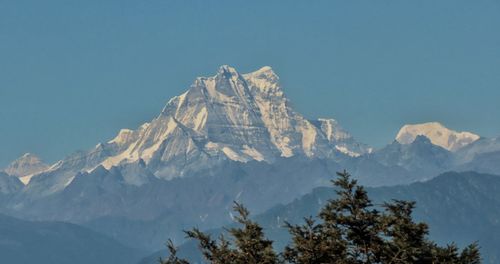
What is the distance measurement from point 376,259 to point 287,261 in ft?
10.7

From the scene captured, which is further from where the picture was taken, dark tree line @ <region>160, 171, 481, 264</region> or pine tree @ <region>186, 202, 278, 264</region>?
pine tree @ <region>186, 202, 278, 264</region>

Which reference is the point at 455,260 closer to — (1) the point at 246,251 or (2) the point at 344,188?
(2) the point at 344,188

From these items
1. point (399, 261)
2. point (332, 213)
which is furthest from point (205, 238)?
point (399, 261)

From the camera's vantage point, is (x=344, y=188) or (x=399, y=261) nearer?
(x=399, y=261)

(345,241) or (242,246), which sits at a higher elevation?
(242,246)

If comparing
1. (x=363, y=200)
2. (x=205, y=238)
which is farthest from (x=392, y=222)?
(x=205, y=238)

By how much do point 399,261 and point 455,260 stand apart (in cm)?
296

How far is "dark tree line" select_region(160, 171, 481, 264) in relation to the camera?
36.8m

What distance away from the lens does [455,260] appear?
37594 mm

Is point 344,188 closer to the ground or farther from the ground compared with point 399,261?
farther from the ground

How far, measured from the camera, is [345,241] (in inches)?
1479

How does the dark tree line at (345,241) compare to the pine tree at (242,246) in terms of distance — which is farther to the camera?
the pine tree at (242,246)

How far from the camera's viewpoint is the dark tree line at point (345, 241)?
121 feet

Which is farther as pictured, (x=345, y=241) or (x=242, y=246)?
(x=242, y=246)
